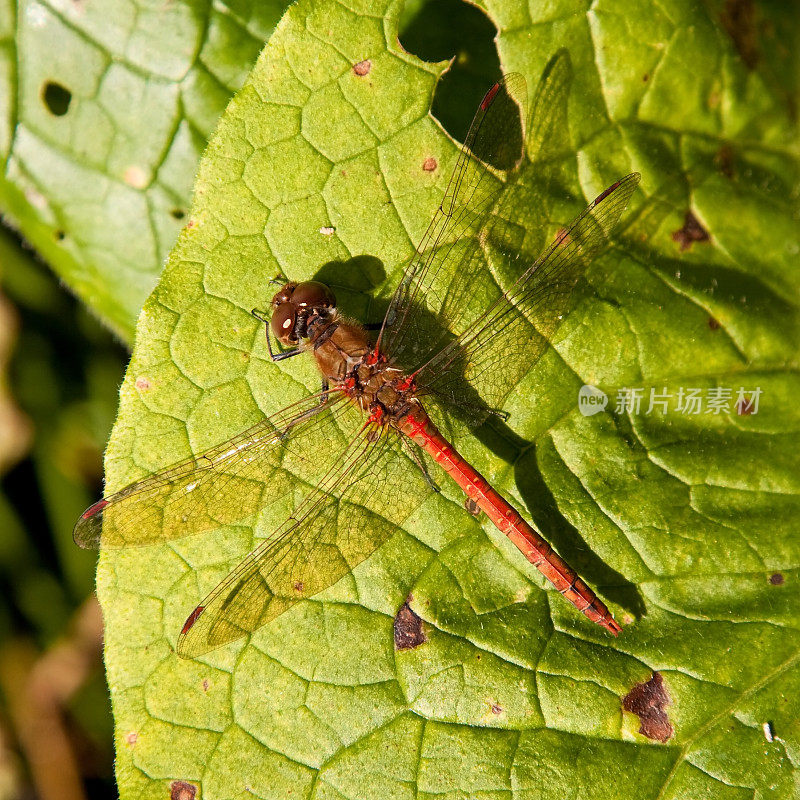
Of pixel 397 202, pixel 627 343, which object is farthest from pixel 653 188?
pixel 397 202

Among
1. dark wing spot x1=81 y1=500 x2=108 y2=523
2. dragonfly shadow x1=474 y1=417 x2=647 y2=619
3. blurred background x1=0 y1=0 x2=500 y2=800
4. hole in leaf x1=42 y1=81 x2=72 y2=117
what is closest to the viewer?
dark wing spot x1=81 y1=500 x2=108 y2=523

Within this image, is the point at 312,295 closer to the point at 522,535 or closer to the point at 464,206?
the point at 464,206

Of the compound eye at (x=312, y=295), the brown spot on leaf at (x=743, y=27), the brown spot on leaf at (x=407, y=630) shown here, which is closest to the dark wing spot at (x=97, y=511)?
the compound eye at (x=312, y=295)

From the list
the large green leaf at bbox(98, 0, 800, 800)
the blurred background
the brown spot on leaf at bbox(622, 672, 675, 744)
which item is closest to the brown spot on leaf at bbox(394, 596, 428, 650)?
the large green leaf at bbox(98, 0, 800, 800)

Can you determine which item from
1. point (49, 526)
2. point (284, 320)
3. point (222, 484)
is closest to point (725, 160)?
point (284, 320)

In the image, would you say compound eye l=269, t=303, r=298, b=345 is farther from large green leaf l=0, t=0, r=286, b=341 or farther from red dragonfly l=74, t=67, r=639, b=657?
large green leaf l=0, t=0, r=286, b=341

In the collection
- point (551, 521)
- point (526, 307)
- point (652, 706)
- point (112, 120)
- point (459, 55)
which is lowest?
point (652, 706)

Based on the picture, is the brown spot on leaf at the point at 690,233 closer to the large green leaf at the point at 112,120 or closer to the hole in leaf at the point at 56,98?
the large green leaf at the point at 112,120
